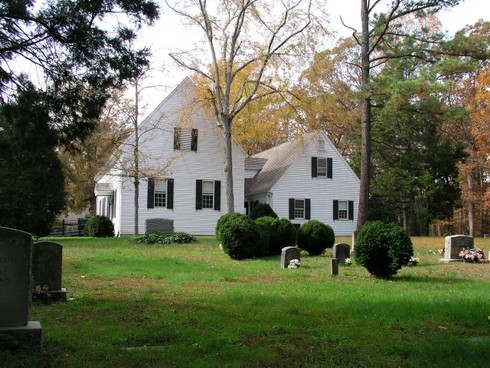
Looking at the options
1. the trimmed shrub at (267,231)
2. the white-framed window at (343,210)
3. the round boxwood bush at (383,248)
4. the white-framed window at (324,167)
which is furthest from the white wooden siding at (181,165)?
the round boxwood bush at (383,248)

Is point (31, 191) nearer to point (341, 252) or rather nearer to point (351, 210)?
point (341, 252)

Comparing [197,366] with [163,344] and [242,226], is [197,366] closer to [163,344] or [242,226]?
[163,344]

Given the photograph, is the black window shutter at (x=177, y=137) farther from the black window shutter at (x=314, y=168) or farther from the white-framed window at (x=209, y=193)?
the black window shutter at (x=314, y=168)

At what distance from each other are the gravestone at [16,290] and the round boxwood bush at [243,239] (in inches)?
442

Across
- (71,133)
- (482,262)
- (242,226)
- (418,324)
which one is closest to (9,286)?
(71,133)

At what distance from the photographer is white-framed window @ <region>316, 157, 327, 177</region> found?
116ft

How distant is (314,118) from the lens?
27562mm

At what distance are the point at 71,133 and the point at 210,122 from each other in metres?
24.6

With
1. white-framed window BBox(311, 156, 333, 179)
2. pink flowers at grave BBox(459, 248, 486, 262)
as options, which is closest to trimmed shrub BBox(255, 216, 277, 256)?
pink flowers at grave BBox(459, 248, 486, 262)

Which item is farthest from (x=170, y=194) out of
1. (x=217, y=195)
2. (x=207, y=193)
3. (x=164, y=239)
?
(x=164, y=239)

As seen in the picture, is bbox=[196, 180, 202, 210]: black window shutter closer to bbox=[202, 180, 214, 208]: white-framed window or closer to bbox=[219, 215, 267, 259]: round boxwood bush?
bbox=[202, 180, 214, 208]: white-framed window

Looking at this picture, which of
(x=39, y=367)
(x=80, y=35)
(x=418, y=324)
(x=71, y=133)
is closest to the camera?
(x=39, y=367)

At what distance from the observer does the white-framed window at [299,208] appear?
113 feet

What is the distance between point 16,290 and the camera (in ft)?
17.4
